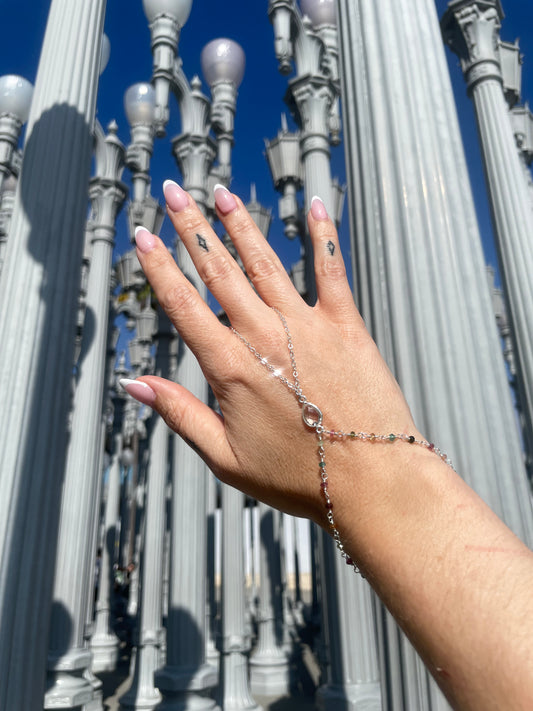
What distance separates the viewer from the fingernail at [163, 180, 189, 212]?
149 cm

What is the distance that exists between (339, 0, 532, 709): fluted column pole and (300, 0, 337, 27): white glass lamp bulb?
8068 millimetres

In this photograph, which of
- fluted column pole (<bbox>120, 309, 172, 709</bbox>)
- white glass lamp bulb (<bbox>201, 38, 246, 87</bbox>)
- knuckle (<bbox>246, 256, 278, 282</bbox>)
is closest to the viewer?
knuckle (<bbox>246, 256, 278, 282</bbox>)

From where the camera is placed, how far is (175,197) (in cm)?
149

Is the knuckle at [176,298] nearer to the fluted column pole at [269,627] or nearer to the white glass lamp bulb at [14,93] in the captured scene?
the white glass lamp bulb at [14,93]

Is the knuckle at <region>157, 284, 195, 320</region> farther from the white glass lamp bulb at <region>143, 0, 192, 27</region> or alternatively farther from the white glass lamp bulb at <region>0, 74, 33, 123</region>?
the white glass lamp bulb at <region>0, 74, 33, 123</region>

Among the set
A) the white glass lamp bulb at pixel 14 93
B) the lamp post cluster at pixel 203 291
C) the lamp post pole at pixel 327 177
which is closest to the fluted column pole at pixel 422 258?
the lamp post cluster at pixel 203 291

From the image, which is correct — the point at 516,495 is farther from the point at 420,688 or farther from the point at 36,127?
the point at 36,127

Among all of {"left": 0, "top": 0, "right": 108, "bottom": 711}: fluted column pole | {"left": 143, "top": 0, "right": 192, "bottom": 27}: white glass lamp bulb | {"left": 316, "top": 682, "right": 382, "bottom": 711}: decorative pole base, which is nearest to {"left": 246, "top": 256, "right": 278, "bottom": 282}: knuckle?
{"left": 0, "top": 0, "right": 108, "bottom": 711}: fluted column pole

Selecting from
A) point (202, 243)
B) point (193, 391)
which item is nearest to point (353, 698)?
point (193, 391)

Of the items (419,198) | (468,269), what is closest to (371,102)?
(419,198)

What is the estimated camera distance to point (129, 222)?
15.1 m

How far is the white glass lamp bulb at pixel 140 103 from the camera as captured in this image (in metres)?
12.9

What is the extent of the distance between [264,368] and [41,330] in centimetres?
465

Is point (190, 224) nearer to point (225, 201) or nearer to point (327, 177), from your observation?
point (225, 201)
